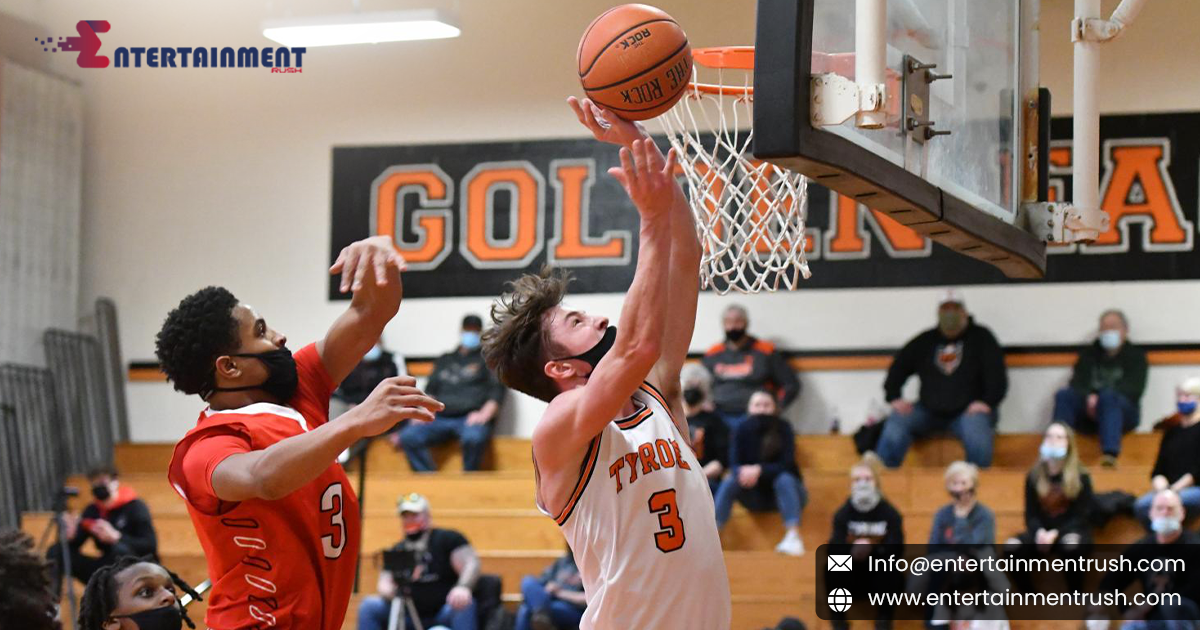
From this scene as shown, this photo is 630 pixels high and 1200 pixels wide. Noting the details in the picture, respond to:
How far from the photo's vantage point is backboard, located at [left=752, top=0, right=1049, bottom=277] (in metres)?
3.35

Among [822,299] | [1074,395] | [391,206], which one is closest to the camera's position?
[1074,395]

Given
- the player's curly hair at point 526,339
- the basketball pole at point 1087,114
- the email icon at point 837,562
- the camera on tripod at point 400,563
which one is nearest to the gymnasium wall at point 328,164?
the email icon at point 837,562

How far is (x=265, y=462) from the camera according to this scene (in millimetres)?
3223

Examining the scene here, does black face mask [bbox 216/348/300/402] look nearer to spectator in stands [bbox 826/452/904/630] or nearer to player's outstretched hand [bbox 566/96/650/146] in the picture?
player's outstretched hand [bbox 566/96/650/146]

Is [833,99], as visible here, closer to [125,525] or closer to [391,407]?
[391,407]

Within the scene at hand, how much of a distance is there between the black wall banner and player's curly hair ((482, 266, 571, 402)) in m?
7.79

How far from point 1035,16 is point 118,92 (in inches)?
402

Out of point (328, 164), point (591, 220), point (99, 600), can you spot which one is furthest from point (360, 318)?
point (328, 164)

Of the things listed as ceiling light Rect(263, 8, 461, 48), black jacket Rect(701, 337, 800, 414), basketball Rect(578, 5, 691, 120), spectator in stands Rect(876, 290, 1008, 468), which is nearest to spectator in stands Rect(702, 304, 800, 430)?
black jacket Rect(701, 337, 800, 414)

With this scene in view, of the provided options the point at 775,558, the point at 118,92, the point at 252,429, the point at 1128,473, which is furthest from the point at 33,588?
the point at 118,92

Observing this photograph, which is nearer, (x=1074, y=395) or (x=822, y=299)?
(x=1074, y=395)

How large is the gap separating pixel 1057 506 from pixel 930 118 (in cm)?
560

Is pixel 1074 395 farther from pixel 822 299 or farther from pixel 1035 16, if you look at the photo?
pixel 1035 16

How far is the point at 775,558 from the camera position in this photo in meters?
9.38
